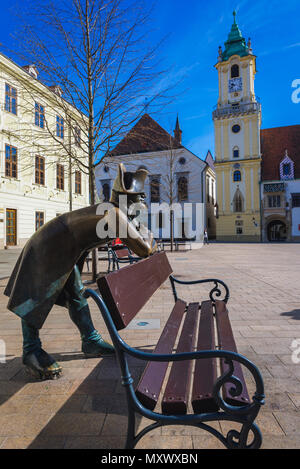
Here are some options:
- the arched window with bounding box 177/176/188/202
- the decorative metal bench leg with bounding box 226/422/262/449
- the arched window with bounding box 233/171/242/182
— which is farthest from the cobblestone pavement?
the arched window with bounding box 233/171/242/182

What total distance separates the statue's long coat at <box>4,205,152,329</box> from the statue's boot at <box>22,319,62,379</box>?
0.27 meters

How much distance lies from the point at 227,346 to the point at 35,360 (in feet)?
5.36

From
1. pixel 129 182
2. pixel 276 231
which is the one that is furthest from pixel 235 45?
pixel 129 182

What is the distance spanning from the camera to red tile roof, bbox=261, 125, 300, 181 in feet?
131

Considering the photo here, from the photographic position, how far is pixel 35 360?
2.68m

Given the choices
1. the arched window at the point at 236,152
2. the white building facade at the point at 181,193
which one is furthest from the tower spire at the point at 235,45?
the white building facade at the point at 181,193

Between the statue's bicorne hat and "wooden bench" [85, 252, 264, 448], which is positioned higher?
the statue's bicorne hat

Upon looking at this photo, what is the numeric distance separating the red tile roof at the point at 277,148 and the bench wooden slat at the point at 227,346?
3966cm

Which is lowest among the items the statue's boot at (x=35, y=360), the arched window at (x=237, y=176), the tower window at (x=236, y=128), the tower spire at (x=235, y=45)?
the statue's boot at (x=35, y=360)

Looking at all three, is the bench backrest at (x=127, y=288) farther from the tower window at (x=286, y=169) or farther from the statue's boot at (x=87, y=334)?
the tower window at (x=286, y=169)

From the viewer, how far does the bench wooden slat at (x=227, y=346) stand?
1.56m

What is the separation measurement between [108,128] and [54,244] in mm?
5421

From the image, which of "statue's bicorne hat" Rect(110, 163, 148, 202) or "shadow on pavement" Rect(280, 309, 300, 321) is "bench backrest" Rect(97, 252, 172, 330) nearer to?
"statue's bicorne hat" Rect(110, 163, 148, 202)
